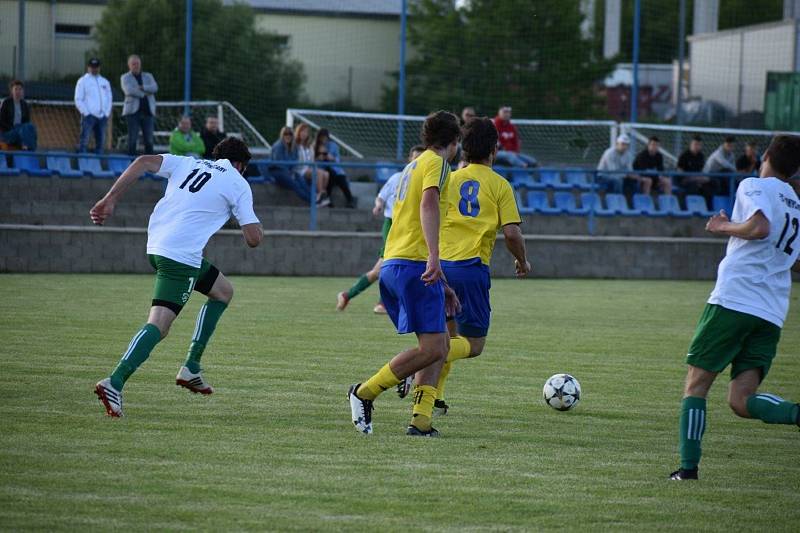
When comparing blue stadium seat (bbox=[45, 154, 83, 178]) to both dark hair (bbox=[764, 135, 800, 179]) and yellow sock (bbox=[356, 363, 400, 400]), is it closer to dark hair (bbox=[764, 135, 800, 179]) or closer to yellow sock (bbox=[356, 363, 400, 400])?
yellow sock (bbox=[356, 363, 400, 400])

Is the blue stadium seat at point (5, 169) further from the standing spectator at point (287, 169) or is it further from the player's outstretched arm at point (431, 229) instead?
the player's outstretched arm at point (431, 229)

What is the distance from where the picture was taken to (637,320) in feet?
51.1

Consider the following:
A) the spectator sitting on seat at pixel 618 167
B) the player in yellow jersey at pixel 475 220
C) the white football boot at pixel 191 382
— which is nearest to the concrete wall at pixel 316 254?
the spectator sitting on seat at pixel 618 167

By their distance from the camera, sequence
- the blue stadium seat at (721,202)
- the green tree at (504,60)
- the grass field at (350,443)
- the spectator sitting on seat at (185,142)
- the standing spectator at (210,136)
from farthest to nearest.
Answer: the green tree at (504,60) → the blue stadium seat at (721,202) → the spectator sitting on seat at (185,142) → the standing spectator at (210,136) → the grass field at (350,443)

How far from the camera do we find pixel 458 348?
323 inches

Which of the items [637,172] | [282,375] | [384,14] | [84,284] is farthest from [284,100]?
[282,375]

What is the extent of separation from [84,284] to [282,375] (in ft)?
30.3

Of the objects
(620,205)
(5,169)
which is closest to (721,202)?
(620,205)

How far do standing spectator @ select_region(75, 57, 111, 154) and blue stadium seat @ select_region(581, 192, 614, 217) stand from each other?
9.38 metres

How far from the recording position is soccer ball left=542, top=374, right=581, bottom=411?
8500 millimetres

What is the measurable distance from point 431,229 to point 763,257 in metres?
1.88

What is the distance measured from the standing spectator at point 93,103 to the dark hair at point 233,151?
14.3m

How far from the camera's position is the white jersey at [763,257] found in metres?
6.21

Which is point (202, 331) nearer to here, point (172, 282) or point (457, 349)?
point (172, 282)
